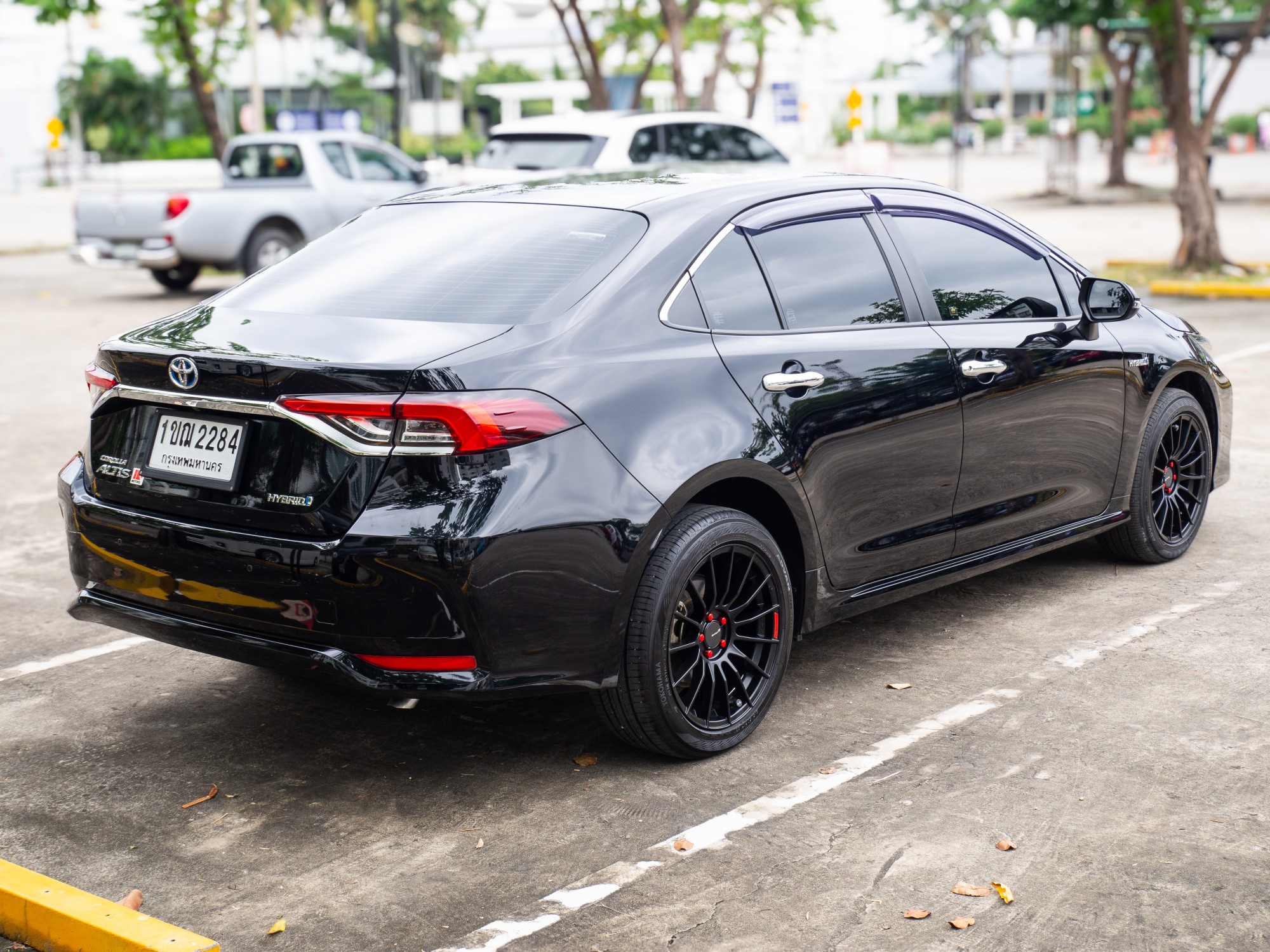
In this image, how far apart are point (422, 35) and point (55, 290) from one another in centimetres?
7392

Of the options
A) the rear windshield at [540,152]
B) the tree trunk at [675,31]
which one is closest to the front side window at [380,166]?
the rear windshield at [540,152]

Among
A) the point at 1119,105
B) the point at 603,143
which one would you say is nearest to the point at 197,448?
the point at 603,143

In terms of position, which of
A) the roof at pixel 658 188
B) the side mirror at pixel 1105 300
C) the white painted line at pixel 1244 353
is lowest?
the white painted line at pixel 1244 353

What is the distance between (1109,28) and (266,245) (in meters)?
18.7

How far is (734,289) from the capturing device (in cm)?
438

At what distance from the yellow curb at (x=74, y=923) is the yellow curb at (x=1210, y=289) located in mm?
14031

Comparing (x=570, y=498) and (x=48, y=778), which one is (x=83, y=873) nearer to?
(x=48, y=778)

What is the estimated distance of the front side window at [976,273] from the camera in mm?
5004

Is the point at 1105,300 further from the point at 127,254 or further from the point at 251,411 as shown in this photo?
the point at 127,254

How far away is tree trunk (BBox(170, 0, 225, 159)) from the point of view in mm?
21328

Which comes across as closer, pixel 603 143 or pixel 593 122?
pixel 603 143

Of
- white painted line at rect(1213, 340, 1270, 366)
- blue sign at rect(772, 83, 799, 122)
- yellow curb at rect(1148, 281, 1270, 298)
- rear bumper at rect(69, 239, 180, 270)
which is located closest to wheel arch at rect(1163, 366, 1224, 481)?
white painted line at rect(1213, 340, 1270, 366)

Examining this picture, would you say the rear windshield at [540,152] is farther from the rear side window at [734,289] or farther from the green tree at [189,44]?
the rear side window at [734,289]

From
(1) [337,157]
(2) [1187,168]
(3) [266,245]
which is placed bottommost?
(3) [266,245]
